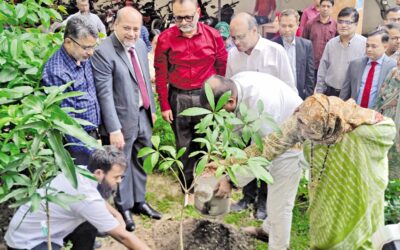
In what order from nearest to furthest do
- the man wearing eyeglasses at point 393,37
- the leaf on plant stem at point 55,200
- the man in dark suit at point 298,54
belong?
1. the leaf on plant stem at point 55,200
2. the man wearing eyeglasses at point 393,37
3. the man in dark suit at point 298,54

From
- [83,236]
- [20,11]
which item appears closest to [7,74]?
[20,11]

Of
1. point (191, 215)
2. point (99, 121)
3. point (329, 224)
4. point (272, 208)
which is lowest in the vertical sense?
point (191, 215)

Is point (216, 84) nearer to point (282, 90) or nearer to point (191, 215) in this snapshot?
point (282, 90)

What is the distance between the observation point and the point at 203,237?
3727 millimetres

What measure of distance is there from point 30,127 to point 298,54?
143 inches

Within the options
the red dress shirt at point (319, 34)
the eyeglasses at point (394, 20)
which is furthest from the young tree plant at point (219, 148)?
the red dress shirt at point (319, 34)

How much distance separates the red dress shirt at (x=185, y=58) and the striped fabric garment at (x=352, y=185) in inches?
66.2

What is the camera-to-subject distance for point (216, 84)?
2959mm

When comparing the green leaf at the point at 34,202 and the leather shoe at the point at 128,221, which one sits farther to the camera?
the leather shoe at the point at 128,221

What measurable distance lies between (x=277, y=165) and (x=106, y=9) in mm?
7407

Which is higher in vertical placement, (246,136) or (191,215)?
(246,136)

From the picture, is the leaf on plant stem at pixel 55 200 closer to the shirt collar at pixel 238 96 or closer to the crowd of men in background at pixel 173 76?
the crowd of men in background at pixel 173 76

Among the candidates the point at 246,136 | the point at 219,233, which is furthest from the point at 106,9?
the point at 246,136

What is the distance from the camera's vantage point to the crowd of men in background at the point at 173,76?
130 inches
